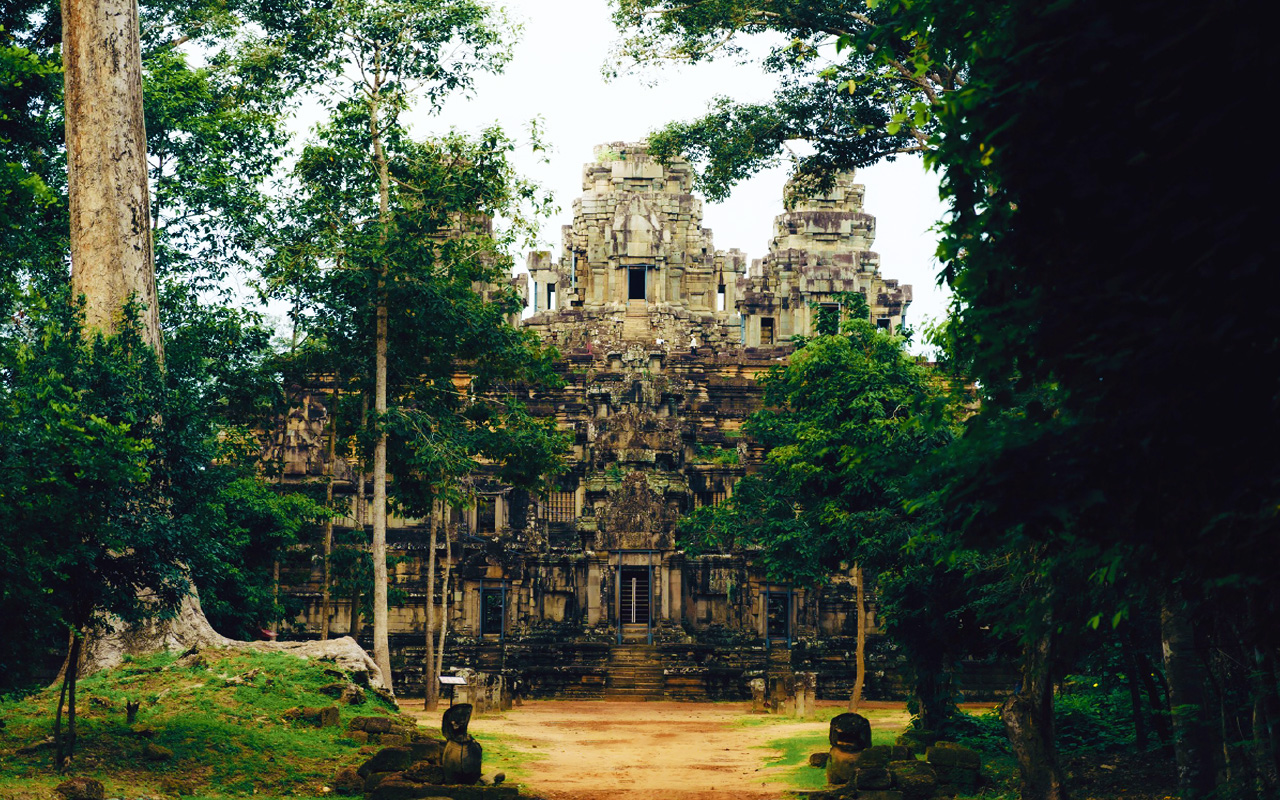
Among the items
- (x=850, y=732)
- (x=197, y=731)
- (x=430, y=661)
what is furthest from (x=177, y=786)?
(x=430, y=661)

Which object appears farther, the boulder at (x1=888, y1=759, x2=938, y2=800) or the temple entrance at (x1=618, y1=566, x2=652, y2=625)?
the temple entrance at (x1=618, y1=566, x2=652, y2=625)

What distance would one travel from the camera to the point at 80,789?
12.2 m

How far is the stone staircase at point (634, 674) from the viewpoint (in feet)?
100

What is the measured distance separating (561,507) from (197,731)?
21.3 m

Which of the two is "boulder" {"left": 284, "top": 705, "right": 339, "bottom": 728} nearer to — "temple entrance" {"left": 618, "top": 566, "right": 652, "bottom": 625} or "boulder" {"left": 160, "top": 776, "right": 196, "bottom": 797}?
"boulder" {"left": 160, "top": 776, "right": 196, "bottom": 797}

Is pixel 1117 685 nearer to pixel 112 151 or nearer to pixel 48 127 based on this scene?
pixel 112 151

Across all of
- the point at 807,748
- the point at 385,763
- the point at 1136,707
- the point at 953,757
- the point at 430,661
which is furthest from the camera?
the point at 430,661

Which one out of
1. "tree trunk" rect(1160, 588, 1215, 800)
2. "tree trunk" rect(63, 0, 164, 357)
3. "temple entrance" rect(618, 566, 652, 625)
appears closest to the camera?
"tree trunk" rect(1160, 588, 1215, 800)

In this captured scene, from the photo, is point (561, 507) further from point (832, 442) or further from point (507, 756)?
point (507, 756)

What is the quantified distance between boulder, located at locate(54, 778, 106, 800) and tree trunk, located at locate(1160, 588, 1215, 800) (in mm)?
10067

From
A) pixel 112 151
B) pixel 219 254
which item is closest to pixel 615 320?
pixel 219 254

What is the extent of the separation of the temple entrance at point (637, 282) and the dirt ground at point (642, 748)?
21223 millimetres

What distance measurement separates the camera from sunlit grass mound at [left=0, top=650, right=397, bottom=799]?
13.7 m

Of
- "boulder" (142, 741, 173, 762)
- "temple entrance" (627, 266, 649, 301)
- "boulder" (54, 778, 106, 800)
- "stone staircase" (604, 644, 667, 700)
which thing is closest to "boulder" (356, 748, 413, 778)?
"boulder" (142, 741, 173, 762)
